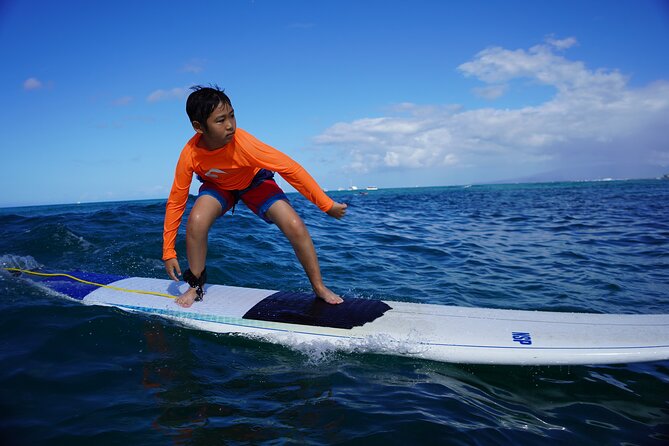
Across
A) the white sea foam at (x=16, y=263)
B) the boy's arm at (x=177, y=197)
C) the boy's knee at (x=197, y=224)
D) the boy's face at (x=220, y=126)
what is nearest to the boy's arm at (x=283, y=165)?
the boy's face at (x=220, y=126)

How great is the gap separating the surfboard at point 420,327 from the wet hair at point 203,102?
1764 mm

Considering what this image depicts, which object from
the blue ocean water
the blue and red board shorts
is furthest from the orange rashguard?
the blue ocean water

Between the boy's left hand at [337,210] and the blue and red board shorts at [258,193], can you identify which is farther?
the blue and red board shorts at [258,193]

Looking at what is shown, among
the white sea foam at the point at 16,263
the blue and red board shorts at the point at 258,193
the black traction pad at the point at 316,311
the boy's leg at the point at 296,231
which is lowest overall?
the black traction pad at the point at 316,311

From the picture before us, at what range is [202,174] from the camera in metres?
3.99

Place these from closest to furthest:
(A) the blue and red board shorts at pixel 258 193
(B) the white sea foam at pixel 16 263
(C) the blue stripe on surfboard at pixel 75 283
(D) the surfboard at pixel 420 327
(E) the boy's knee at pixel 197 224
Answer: (D) the surfboard at pixel 420 327, (E) the boy's knee at pixel 197 224, (A) the blue and red board shorts at pixel 258 193, (C) the blue stripe on surfboard at pixel 75 283, (B) the white sea foam at pixel 16 263

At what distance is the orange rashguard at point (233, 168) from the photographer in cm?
371

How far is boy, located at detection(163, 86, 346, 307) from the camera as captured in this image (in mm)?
3508

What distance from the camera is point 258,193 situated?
163 inches

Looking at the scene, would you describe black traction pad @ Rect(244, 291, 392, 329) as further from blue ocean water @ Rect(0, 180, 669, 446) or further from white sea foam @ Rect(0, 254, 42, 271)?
white sea foam @ Rect(0, 254, 42, 271)

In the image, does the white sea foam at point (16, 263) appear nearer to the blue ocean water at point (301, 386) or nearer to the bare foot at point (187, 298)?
the blue ocean water at point (301, 386)

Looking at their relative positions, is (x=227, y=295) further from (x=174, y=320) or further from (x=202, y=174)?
(x=202, y=174)

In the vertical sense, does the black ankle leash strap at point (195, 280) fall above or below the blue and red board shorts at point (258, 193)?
below

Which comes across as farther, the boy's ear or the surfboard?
the boy's ear
